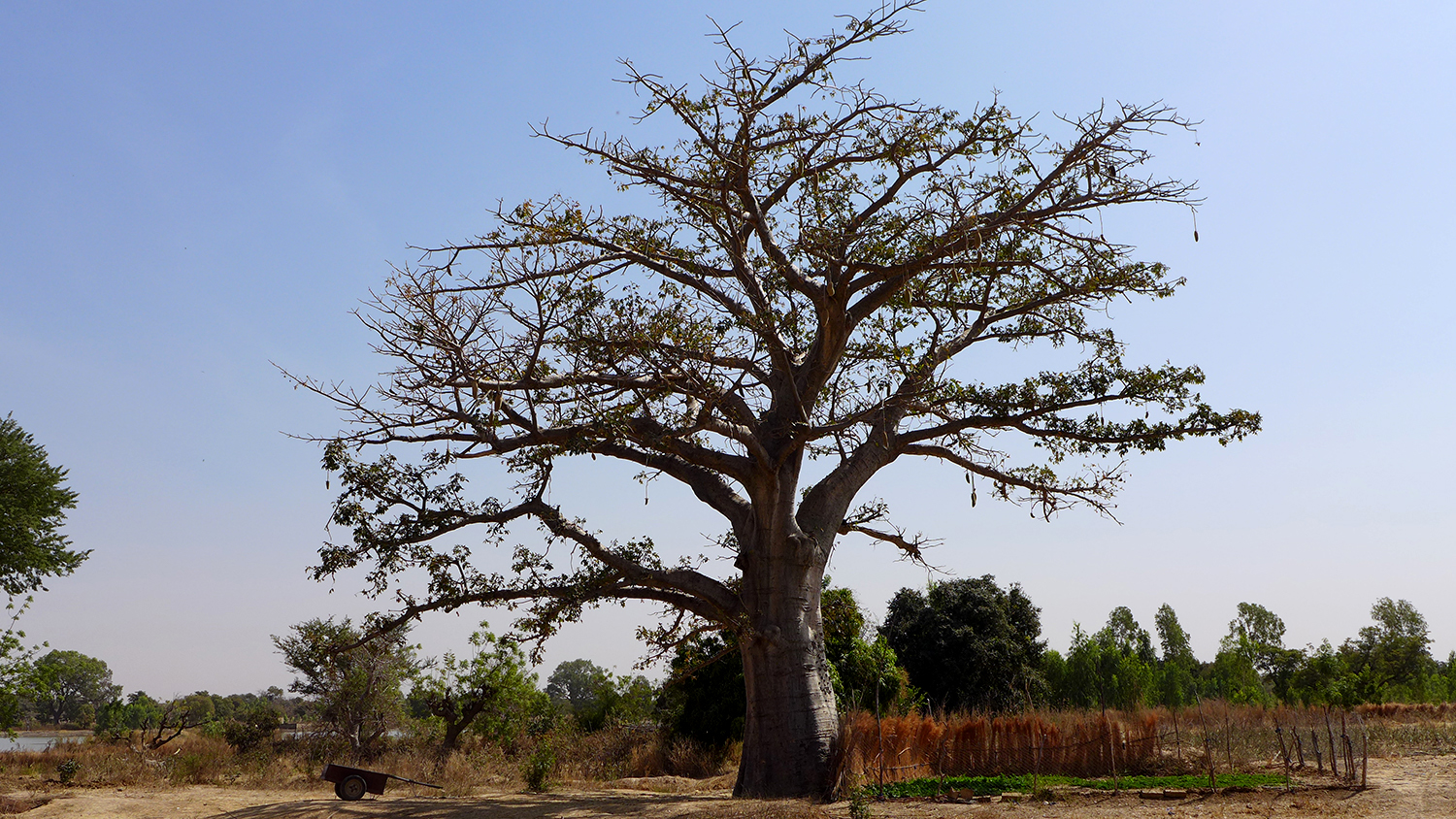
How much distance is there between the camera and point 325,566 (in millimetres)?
9773

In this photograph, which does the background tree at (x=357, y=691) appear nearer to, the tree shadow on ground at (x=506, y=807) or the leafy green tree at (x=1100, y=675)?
the tree shadow on ground at (x=506, y=807)

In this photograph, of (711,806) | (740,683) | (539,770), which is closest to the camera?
(711,806)

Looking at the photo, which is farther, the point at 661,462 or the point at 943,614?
the point at 943,614

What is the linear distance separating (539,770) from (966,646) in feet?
51.6

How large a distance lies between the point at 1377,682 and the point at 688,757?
844 inches

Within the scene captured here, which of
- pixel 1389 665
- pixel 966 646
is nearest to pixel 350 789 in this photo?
pixel 966 646

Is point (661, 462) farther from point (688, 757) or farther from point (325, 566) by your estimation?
point (688, 757)

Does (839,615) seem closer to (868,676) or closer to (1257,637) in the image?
(868,676)

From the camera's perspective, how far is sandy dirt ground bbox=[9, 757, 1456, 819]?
27.3 ft

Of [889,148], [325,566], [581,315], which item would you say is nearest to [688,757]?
[325,566]

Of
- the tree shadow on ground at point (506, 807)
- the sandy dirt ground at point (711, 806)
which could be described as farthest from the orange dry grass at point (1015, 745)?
the tree shadow on ground at point (506, 807)

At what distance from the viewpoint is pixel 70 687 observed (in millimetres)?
45906

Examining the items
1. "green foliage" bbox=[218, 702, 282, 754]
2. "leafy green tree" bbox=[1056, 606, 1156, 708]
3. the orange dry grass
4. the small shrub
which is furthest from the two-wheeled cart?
"leafy green tree" bbox=[1056, 606, 1156, 708]

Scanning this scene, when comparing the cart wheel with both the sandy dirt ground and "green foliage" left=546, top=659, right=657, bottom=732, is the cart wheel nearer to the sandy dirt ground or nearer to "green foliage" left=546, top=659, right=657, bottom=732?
the sandy dirt ground
